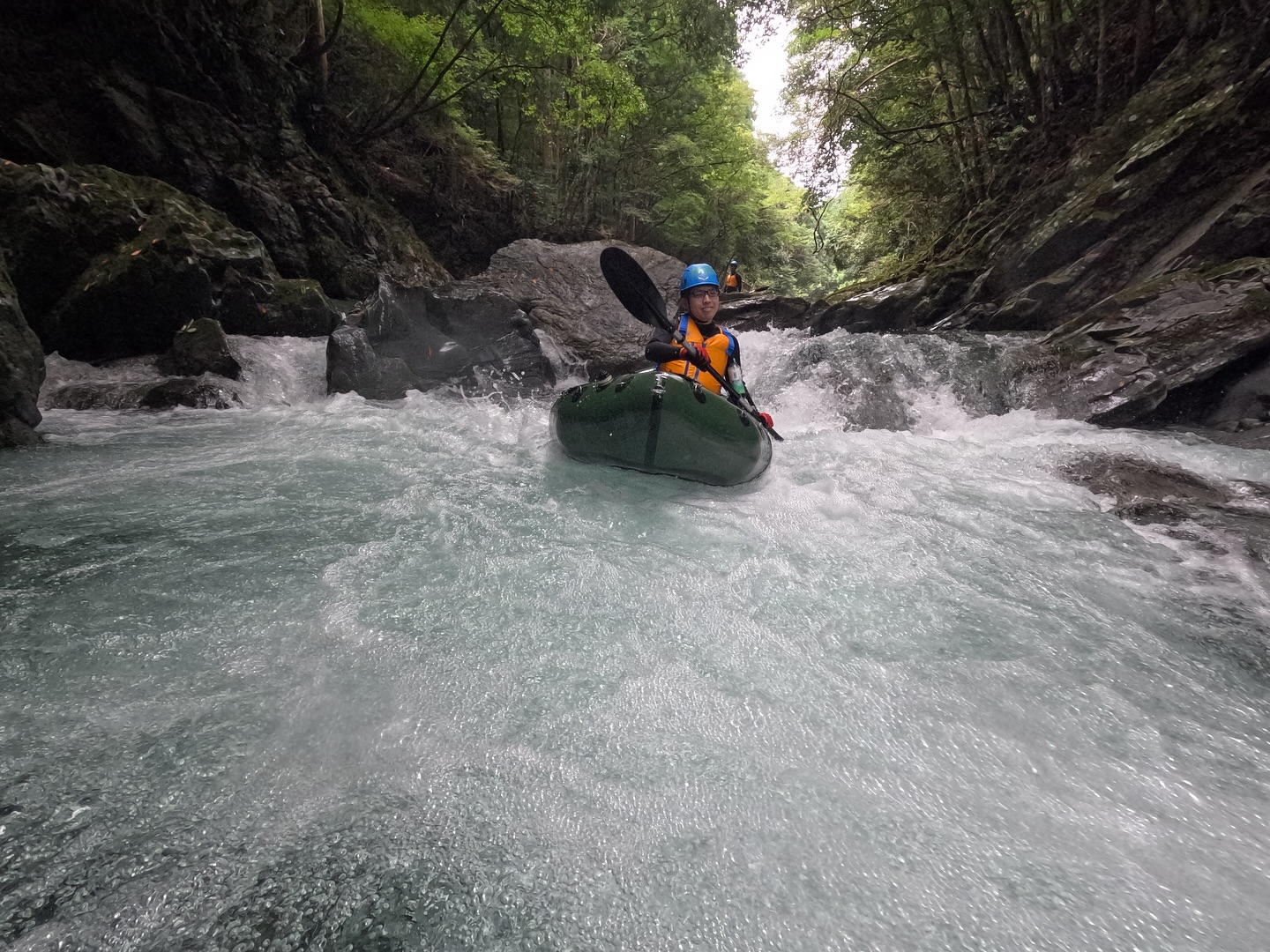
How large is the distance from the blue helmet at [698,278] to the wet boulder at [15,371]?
4639 millimetres

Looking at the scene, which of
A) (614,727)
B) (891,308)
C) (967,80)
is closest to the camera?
(614,727)

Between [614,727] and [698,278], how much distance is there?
4.11m

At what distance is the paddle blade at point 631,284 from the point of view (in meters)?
5.52

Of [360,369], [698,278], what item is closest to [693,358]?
[698,278]

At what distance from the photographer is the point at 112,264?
5449 millimetres

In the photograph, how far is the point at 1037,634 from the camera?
2094mm

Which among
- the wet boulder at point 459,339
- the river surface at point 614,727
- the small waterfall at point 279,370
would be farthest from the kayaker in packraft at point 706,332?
the small waterfall at point 279,370

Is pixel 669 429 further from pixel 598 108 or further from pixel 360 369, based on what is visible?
pixel 598 108

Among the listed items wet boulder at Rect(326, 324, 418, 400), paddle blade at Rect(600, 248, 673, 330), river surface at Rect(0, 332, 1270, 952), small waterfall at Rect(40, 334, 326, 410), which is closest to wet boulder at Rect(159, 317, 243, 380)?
small waterfall at Rect(40, 334, 326, 410)

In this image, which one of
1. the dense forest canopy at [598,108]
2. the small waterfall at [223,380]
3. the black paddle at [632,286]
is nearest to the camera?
the small waterfall at [223,380]

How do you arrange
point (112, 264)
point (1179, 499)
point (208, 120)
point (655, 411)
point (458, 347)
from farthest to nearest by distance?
point (208, 120)
point (458, 347)
point (112, 264)
point (655, 411)
point (1179, 499)

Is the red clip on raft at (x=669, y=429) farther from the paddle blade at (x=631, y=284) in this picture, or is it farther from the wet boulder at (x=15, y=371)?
the wet boulder at (x=15, y=371)

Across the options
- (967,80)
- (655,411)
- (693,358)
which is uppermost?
(967,80)

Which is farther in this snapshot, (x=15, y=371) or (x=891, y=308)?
(x=891, y=308)
